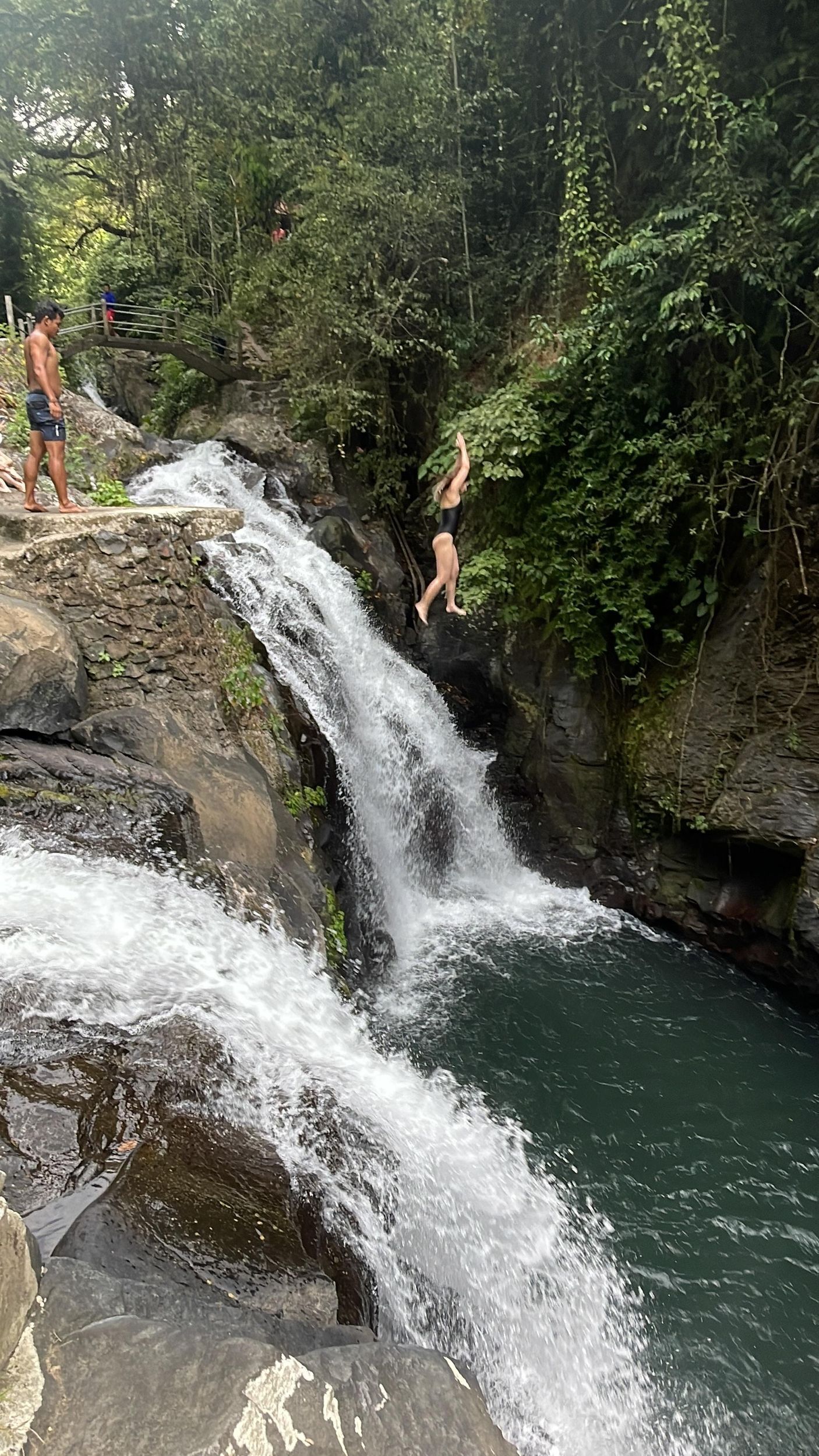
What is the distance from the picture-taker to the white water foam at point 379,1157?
9.96 feet

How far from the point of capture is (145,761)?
479 centimetres

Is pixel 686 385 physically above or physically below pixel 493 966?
above

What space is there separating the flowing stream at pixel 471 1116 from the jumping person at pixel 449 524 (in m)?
1.53

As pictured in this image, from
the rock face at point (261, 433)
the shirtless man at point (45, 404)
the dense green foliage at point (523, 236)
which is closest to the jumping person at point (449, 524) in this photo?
the dense green foliage at point (523, 236)

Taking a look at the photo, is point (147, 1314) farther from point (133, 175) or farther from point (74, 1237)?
point (133, 175)

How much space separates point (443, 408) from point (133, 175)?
298 inches

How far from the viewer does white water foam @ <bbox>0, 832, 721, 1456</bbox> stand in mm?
3035

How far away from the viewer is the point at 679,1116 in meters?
5.12

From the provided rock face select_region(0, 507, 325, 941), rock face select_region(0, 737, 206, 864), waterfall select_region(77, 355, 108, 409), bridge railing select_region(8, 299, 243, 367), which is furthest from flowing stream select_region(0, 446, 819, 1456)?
waterfall select_region(77, 355, 108, 409)

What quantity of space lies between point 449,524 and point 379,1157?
472 cm

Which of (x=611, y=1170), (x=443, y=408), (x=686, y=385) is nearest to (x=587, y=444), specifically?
(x=686, y=385)

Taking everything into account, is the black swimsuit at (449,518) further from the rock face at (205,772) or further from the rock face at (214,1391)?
the rock face at (214,1391)

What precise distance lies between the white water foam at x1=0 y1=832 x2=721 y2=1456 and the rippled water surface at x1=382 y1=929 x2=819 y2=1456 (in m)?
0.38

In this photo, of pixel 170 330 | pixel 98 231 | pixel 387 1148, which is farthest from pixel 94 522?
pixel 98 231
